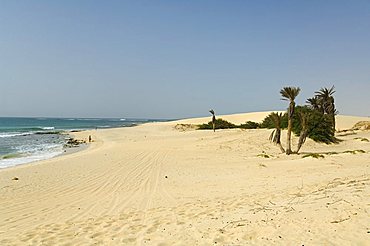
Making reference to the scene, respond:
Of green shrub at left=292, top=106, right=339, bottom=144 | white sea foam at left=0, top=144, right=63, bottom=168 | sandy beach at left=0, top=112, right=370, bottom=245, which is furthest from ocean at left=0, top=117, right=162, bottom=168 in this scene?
green shrub at left=292, top=106, right=339, bottom=144

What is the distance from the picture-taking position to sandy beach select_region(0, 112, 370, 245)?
20.3 ft

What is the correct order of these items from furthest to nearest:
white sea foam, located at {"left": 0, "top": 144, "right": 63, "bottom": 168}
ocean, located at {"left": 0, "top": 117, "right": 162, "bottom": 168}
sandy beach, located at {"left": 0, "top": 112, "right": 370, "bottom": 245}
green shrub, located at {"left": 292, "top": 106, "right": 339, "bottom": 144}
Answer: green shrub, located at {"left": 292, "top": 106, "right": 339, "bottom": 144} < ocean, located at {"left": 0, "top": 117, "right": 162, "bottom": 168} < white sea foam, located at {"left": 0, "top": 144, "right": 63, "bottom": 168} < sandy beach, located at {"left": 0, "top": 112, "right": 370, "bottom": 245}

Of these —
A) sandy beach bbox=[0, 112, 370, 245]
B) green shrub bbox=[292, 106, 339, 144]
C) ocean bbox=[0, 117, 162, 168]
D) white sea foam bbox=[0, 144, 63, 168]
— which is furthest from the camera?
green shrub bbox=[292, 106, 339, 144]

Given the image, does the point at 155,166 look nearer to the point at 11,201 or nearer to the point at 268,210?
the point at 11,201

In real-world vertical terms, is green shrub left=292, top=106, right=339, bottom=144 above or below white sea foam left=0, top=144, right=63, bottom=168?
above

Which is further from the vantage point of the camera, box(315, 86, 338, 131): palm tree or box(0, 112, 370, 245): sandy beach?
box(315, 86, 338, 131): palm tree

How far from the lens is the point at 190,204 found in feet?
31.4

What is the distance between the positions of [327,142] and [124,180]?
20681 mm

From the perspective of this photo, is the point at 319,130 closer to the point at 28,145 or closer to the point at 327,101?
the point at 327,101

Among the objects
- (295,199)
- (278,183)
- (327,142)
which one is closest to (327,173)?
(278,183)

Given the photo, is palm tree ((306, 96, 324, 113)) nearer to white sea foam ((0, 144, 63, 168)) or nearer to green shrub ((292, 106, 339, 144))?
green shrub ((292, 106, 339, 144))

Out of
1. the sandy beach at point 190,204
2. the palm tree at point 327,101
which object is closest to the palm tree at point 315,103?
the palm tree at point 327,101

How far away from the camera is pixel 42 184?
44.3 feet

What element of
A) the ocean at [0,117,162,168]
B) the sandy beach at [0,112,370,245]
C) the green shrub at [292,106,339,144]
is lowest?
the ocean at [0,117,162,168]
